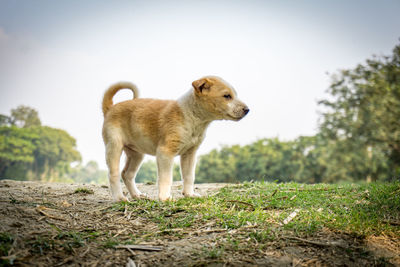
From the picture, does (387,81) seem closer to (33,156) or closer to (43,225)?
(43,225)

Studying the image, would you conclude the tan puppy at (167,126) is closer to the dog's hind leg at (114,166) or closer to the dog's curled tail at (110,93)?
the dog's hind leg at (114,166)

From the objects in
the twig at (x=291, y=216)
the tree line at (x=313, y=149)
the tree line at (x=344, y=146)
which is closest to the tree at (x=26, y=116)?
the tree line at (x=313, y=149)

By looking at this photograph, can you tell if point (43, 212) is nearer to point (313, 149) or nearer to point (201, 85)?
point (201, 85)

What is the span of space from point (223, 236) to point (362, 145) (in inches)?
1106

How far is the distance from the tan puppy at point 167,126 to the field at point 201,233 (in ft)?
2.29

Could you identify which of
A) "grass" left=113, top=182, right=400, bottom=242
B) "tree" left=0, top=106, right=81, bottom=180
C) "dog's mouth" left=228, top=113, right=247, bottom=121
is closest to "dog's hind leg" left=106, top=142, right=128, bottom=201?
"grass" left=113, top=182, right=400, bottom=242

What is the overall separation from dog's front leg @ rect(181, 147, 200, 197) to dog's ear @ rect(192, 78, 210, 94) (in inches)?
43.8

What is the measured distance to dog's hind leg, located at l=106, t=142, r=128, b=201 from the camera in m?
5.45

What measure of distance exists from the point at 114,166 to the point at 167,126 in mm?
1175

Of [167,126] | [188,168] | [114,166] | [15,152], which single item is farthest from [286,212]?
[15,152]

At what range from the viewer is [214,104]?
5.33 meters

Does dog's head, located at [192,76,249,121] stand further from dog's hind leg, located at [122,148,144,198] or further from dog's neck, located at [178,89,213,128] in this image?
dog's hind leg, located at [122,148,144,198]

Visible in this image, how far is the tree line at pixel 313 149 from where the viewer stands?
26516mm

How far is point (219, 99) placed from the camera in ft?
17.4
